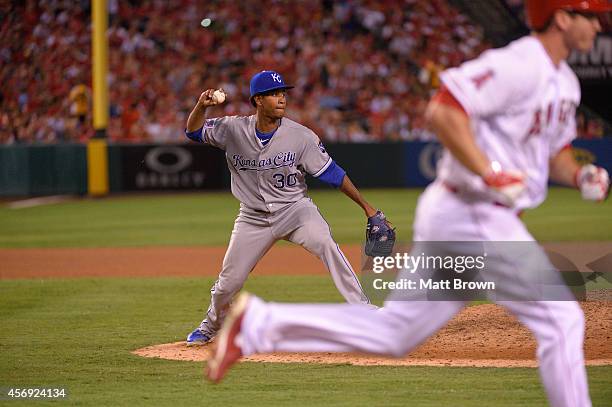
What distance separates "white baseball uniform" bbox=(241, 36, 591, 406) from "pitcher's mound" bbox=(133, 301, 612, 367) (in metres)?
2.76

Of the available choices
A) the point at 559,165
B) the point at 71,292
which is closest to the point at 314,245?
the point at 559,165

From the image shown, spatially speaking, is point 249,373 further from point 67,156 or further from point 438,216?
point 67,156

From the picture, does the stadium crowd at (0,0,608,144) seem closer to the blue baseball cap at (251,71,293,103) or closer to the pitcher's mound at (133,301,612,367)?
the pitcher's mound at (133,301,612,367)

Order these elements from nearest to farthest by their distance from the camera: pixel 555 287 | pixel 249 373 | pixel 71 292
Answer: pixel 555 287 → pixel 249 373 → pixel 71 292

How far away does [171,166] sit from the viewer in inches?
945

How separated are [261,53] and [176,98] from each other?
9.16ft

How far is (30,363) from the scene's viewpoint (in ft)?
23.5

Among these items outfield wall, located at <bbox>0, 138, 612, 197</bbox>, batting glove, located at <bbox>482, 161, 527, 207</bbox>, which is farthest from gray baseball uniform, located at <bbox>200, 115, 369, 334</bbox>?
outfield wall, located at <bbox>0, 138, 612, 197</bbox>

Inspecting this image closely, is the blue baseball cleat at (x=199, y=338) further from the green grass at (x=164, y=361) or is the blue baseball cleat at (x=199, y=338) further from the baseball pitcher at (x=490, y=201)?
the baseball pitcher at (x=490, y=201)

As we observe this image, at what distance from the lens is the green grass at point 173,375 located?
233 inches

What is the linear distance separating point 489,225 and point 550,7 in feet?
2.97

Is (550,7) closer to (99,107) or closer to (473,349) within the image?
(473,349)

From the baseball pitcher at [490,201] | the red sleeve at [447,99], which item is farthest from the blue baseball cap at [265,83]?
the red sleeve at [447,99]

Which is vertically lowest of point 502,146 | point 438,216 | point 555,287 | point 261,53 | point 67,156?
point 67,156
